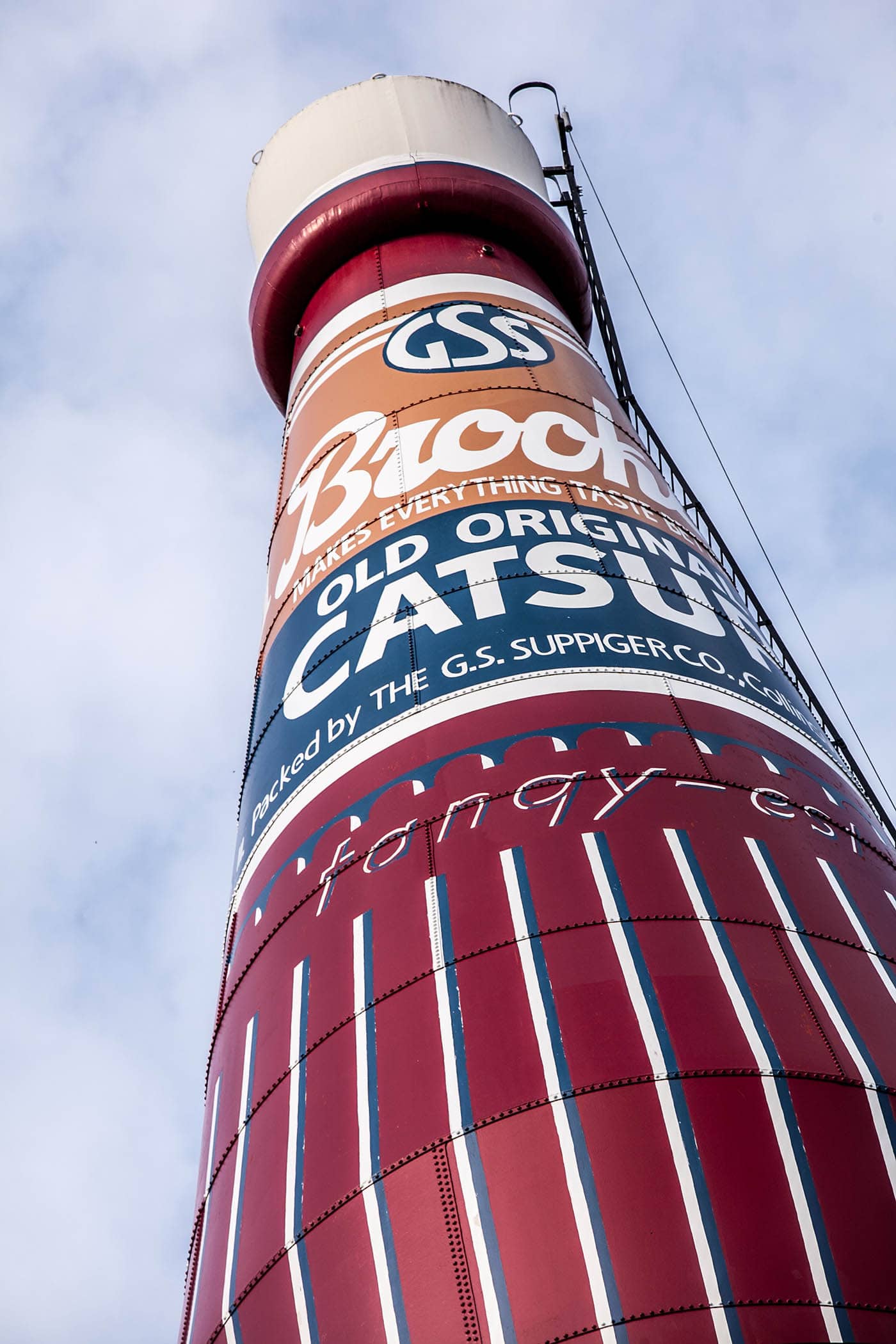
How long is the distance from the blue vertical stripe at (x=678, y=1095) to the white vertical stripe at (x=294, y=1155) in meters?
2.21

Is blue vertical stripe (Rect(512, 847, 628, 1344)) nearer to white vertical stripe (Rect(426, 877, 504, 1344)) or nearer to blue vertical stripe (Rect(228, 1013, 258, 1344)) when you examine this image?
white vertical stripe (Rect(426, 877, 504, 1344))

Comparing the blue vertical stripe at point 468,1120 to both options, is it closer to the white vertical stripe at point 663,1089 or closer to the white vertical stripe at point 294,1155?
the white vertical stripe at point 663,1089

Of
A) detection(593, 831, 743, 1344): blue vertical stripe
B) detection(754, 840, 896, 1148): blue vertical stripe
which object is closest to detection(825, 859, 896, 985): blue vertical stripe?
detection(754, 840, 896, 1148): blue vertical stripe

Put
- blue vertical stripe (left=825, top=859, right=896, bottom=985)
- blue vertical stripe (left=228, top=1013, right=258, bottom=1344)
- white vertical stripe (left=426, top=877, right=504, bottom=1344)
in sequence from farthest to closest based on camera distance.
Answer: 1. blue vertical stripe (left=825, top=859, right=896, bottom=985)
2. blue vertical stripe (left=228, top=1013, right=258, bottom=1344)
3. white vertical stripe (left=426, top=877, right=504, bottom=1344)

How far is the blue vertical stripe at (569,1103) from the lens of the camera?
584cm

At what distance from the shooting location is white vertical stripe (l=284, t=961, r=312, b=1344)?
6.54 m

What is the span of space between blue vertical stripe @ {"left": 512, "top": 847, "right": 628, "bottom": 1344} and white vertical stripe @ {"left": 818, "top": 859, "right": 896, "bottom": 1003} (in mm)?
2111

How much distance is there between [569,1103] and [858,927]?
2.53 meters

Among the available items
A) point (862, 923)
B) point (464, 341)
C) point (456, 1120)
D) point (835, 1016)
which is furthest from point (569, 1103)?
point (464, 341)

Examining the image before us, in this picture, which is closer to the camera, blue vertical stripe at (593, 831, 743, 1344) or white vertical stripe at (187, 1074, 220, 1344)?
blue vertical stripe at (593, 831, 743, 1344)

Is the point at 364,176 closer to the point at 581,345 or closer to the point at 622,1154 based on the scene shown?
the point at 581,345

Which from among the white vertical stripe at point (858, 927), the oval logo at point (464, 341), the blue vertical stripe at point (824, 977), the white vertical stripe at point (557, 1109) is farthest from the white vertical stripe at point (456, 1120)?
the oval logo at point (464, 341)

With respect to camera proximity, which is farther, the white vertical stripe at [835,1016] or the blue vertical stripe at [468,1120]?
the white vertical stripe at [835,1016]

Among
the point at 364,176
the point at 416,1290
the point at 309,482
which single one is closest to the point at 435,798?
the point at 416,1290
